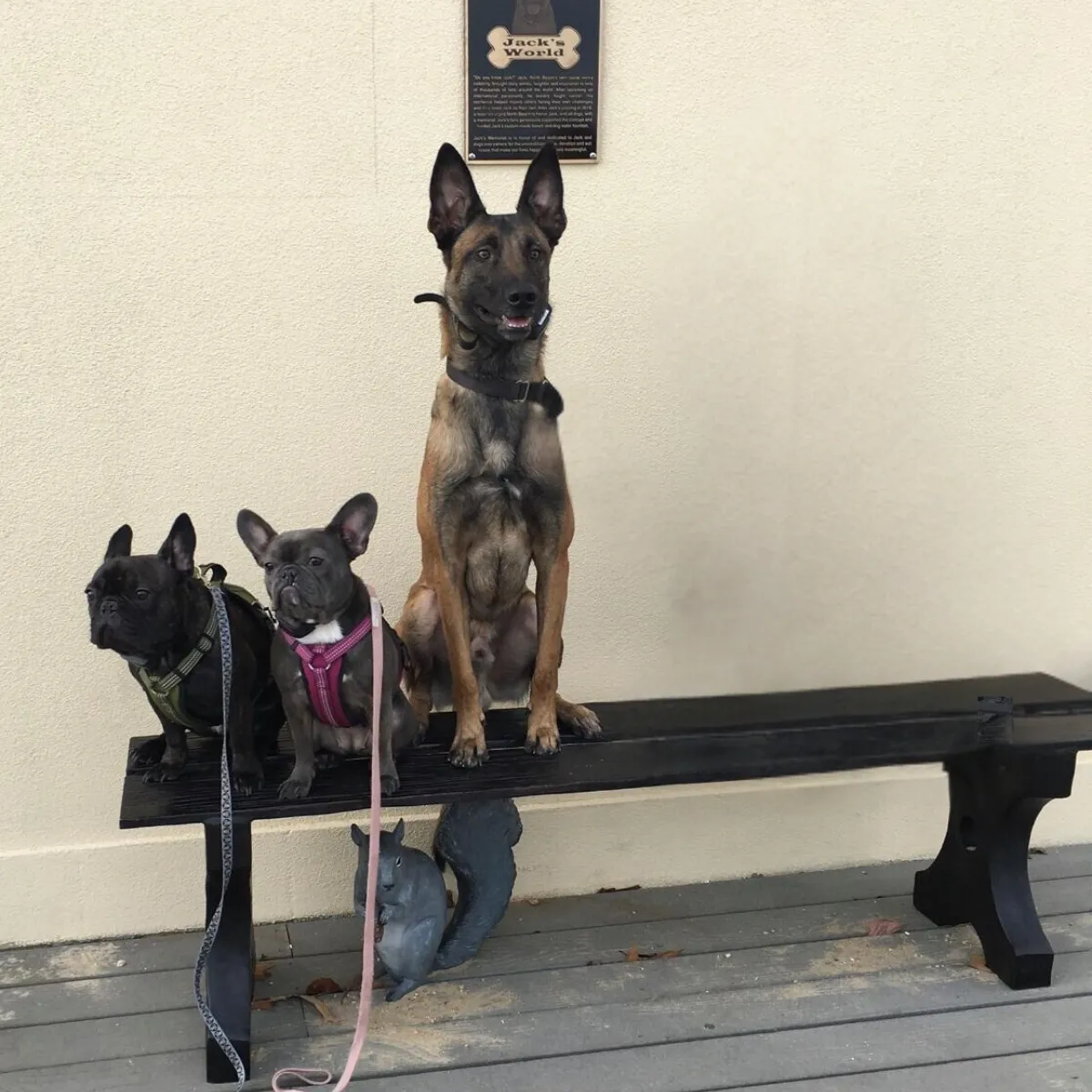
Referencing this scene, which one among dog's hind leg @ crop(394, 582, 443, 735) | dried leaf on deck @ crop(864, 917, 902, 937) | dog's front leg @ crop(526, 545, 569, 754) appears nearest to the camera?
dog's front leg @ crop(526, 545, 569, 754)

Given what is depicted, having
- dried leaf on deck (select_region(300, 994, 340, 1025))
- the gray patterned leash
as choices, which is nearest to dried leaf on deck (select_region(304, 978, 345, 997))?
dried leaf on deck (select_region(300, 994, 340, 1025))

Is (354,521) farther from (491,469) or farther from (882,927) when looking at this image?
(882,927)

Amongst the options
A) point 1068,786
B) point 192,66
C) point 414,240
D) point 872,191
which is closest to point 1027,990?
point 1068,786

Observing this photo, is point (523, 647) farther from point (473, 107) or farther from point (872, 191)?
point (872, 191)

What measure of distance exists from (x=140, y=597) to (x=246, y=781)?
1.74 ft

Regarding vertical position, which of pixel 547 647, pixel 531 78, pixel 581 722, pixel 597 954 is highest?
pixel 531 78

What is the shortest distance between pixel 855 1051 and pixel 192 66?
317 centimetres

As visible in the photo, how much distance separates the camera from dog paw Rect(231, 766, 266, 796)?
2.72 m

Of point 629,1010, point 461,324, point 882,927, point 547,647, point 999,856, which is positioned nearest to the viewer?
point 461,324

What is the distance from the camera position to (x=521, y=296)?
2559 millimetres

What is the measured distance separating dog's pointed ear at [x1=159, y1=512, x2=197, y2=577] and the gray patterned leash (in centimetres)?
14

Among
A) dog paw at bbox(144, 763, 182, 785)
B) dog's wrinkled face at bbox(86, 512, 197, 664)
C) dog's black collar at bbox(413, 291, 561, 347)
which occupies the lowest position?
dog paw at bbox(144, 763, 182, 785)

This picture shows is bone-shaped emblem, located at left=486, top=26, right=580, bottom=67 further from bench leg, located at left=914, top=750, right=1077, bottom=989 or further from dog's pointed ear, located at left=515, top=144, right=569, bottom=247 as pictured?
bench leg, located at left=914, top=750, right=1077, bottom=989

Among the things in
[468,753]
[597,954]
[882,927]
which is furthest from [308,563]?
[882,927]
